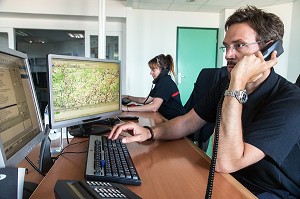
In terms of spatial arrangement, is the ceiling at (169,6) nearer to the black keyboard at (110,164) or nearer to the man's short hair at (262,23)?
the man's short hair at (262,23)

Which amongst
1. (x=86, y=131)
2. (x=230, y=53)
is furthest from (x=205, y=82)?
(x=86, y=131)

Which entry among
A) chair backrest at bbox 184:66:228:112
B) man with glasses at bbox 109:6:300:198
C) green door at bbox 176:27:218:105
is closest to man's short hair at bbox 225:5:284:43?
man with glasses at bbox 109:6:300:198

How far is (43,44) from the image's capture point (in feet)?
17.2

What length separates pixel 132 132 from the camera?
126 centimetres

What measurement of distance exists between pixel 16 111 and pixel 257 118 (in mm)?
851

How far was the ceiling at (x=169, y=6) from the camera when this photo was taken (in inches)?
180

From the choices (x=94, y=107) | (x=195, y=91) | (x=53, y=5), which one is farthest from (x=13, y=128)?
(x=53, y=5)

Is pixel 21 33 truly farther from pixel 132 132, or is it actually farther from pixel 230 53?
pixel 230 53

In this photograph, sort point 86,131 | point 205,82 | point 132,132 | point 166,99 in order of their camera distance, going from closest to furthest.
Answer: point 132,132
point 86,131
point 205,82
point 166,99

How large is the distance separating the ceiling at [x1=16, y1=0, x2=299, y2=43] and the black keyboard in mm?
4014

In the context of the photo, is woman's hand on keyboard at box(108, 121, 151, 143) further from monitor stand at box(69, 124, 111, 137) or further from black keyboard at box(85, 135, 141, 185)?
monitor stand at box(69, 124, 111, 137)

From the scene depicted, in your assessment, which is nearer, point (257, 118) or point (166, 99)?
point (257, 118)

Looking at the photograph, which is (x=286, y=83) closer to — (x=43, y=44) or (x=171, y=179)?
(x=171, y=179)

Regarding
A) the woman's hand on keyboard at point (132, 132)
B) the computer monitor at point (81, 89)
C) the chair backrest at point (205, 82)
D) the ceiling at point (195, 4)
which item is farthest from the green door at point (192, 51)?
the woman's hand on keyboard at point (132, 132)
